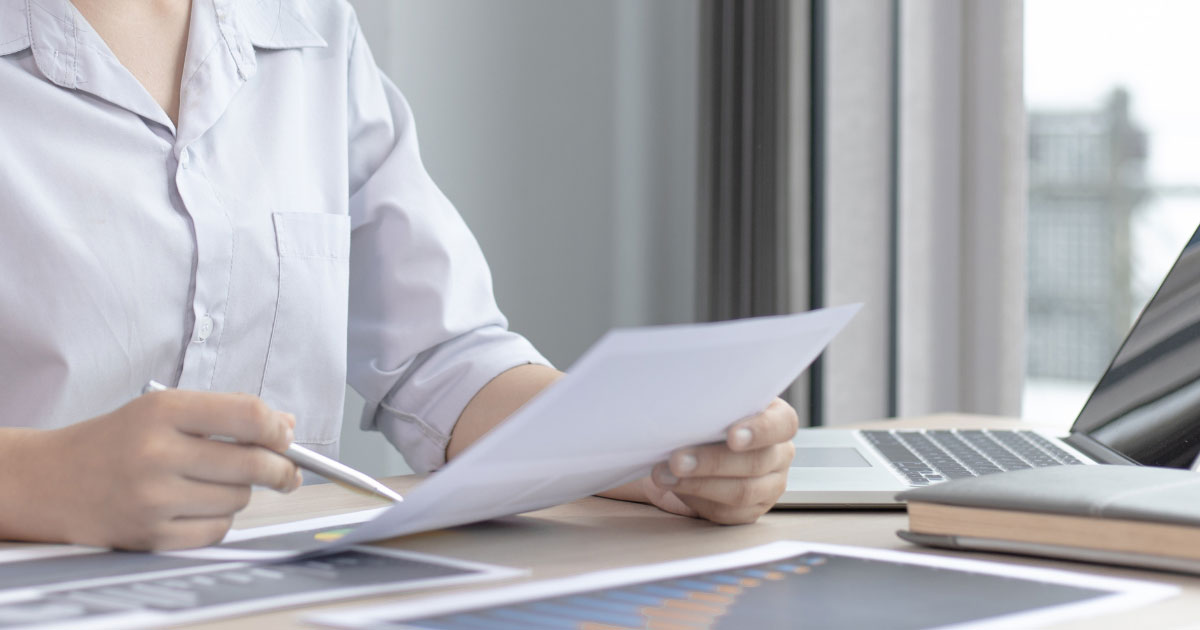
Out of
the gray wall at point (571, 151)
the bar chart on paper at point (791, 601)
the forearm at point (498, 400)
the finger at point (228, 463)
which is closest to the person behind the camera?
the bar chart on paper at point (791, 601)

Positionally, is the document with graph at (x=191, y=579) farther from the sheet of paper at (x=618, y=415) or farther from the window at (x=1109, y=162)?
the window at (x=1109, y=162)

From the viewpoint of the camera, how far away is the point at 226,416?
0.55m

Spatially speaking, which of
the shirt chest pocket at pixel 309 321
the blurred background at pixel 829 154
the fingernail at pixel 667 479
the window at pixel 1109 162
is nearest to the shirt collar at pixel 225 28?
the shirt chest pocket at pixel 309 321

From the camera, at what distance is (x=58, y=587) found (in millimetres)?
500

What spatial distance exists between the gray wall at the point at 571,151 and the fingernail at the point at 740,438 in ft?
5.33

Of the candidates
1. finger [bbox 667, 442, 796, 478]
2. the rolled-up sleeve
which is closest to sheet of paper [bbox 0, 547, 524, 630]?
finger [bbox 667, 442, 796, 478]

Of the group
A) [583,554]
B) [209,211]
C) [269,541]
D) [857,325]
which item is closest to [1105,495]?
[583,554]

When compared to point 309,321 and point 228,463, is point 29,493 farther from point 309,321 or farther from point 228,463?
point 309,321

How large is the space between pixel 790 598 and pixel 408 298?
0.59m

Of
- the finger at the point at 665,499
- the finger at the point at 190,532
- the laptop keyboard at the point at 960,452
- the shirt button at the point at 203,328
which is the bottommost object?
the laptop keyboard at the point at 960,452

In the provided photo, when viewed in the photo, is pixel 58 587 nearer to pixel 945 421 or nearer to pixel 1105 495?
pixel 1105 495

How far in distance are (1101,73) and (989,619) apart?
201 cm

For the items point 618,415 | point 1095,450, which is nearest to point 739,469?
point 618,415

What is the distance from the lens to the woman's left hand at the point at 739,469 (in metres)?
0.66
